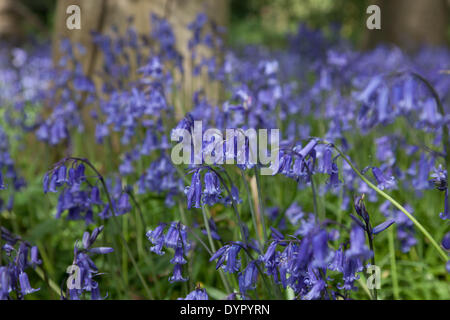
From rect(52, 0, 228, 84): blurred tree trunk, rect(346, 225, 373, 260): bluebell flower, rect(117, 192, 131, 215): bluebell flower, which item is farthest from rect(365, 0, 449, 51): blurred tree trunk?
rect(346, 225, 373, 260): bluebell flower

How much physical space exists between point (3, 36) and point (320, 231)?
46.2ft

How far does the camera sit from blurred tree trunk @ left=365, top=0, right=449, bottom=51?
11.0 metres

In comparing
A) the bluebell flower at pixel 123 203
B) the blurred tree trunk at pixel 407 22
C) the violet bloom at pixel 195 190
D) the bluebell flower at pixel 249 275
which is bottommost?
the bluebell flower at pixel 249 275

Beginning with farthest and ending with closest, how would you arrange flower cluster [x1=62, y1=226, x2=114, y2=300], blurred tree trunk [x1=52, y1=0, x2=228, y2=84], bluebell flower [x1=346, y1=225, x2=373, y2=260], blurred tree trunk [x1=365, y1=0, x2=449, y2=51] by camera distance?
blurred tree trunk [x1=365, y1=0, x2=449, y2=51]
blurred tree trunk [x1=52, y1=0, x2=228, y2=84]
flower cluster [x1=62, y1=226, x2=114, y2=300]
bluebell flower [x1=346, y1=225, x2=373, y2=260]

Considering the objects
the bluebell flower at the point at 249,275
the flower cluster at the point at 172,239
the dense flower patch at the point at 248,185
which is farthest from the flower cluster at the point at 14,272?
the bluebell flower at the point at 249,275

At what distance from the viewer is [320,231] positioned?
1.41 metres

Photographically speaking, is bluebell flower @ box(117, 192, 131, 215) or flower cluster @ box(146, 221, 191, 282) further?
bluebell flower @ box(117, 192, 131, 215)

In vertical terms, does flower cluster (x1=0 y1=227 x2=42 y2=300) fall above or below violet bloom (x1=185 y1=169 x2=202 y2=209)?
below

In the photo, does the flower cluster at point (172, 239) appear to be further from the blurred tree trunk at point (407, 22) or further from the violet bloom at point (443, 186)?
the blurred tree trunk at point (407, 22)

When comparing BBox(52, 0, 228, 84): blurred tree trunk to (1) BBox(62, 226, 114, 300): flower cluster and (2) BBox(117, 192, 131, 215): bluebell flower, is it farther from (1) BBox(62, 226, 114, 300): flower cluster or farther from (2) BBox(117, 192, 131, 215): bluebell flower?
(1) BBox(62, 226, 114, 300): flower cluster

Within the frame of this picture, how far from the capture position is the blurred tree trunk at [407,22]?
36.1 ft

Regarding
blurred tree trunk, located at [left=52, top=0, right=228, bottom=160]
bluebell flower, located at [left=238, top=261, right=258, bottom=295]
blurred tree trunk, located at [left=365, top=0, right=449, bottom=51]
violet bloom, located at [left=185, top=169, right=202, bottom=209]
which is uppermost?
blurred tree trunk, located at [left=365, top=0, right=449, bottom=51]
